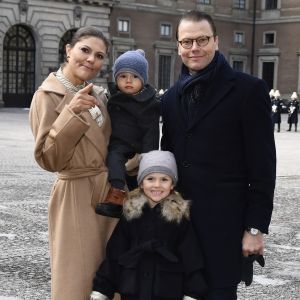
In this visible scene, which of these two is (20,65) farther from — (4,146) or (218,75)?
(218,75)

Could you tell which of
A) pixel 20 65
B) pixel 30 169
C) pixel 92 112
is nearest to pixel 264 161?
pixel 92 112

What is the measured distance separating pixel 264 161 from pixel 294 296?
2.52 m

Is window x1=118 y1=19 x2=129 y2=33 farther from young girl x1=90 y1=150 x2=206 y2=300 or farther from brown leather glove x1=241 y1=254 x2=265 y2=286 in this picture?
brown leather glove x1=241 y1=254 x2=265 y2=286

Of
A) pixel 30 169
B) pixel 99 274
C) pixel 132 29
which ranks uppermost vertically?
pixel 132 29

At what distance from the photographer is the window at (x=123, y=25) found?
138 ft

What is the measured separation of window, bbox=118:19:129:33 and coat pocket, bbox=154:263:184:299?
39406mm

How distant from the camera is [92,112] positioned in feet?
11.6

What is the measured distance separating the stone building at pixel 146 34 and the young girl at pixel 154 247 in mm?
29995

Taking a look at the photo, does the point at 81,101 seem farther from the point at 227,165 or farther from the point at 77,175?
the point at 227,165

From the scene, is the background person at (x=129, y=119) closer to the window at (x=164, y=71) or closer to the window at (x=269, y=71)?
the window at (x=164, y=71)

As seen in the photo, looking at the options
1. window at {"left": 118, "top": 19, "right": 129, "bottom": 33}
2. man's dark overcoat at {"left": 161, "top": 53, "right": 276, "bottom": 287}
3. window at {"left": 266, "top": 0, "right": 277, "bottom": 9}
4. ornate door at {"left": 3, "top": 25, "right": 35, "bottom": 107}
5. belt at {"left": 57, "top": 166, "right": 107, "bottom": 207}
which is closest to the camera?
man's dark overcoat at {"left": 161, "top": 53, "right": 276, "bottom": 287}

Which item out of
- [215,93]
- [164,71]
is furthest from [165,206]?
[164,71]

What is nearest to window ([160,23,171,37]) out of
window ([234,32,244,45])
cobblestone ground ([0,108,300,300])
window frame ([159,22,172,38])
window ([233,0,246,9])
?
window frame ([159,22,172,38])

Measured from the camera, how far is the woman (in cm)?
348
